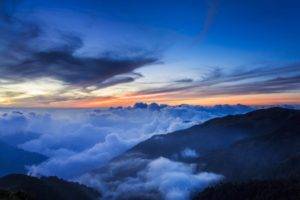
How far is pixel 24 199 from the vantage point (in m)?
137

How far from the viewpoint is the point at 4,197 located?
136 meters

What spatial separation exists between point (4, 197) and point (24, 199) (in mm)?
6828
